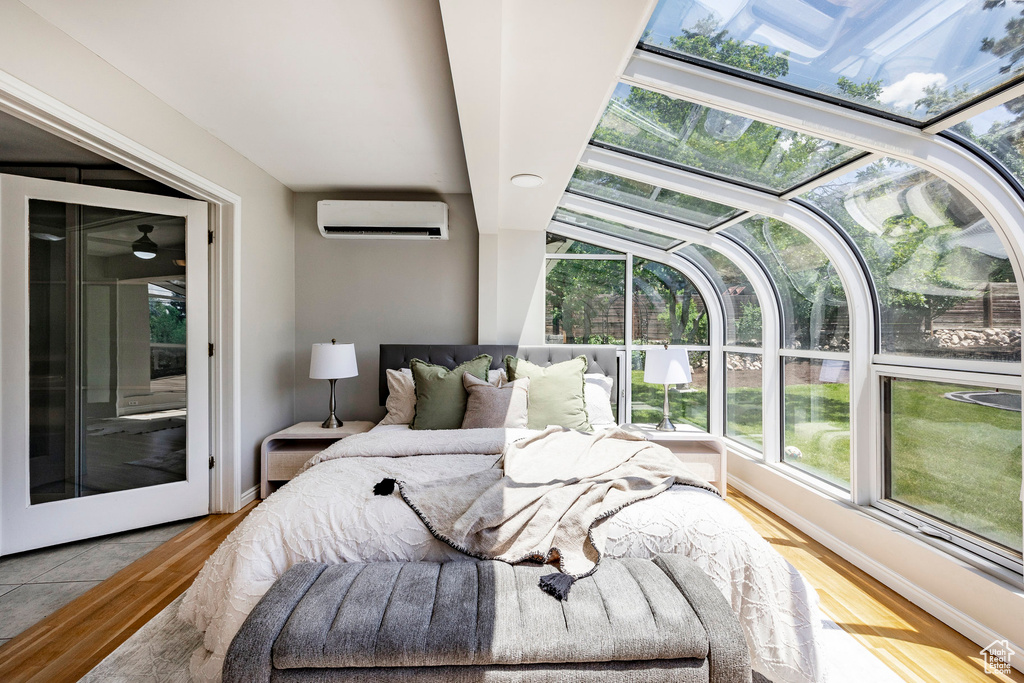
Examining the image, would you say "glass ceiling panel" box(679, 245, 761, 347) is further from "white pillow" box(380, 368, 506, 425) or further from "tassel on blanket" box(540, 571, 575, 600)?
"tassel on blanket" box(540, 571, 575, 600)

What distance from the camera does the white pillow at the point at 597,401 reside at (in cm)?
362

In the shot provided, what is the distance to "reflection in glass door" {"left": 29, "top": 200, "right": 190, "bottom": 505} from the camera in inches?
111

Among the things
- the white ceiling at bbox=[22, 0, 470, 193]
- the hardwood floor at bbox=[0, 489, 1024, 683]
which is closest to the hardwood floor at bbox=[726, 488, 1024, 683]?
the hardwood floor at bbox=[0, 489, 1024, 683]

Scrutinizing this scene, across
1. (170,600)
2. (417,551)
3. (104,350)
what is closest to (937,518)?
(417,551)

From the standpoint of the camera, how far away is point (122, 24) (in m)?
2.00

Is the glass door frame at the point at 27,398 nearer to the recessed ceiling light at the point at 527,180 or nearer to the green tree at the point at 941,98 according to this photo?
the recessed ceiling light at the point at 527,180

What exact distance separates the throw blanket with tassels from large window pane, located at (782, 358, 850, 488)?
1.43 metres

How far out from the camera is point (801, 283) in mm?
3354

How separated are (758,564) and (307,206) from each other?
4.27 m

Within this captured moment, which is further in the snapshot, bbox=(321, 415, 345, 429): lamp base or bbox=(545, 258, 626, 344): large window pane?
bbox=(545, 258, 626, 344): large window pane

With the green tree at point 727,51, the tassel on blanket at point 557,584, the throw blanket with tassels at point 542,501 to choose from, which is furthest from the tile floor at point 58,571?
the green tree at point 727,51

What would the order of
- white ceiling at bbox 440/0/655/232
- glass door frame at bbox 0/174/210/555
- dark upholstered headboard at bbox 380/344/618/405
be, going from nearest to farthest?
white ceiling at bbox 440/0/655/232
glass door frame at bbox 0/174/210/555
dark upholstered headboard at bbox 380/344/618/405

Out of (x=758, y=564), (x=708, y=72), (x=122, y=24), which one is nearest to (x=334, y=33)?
(x=122, y=24)

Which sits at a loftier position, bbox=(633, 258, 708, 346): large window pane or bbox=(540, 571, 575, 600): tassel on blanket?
bbox=(633, 258, 708, 346): large window pane
